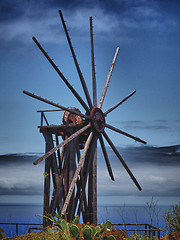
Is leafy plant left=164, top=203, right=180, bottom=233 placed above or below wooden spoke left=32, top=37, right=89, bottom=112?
below

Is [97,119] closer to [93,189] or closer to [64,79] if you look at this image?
[64,79]

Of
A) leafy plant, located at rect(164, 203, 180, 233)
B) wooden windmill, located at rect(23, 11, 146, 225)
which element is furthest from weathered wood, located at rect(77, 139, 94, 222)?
leafy plant, located at rect(164, 203, 180, 233)

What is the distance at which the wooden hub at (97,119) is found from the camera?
51.1 ft

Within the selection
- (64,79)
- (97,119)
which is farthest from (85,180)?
(64,79)


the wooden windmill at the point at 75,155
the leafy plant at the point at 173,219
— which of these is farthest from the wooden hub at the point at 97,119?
the leafy plant at the point at 173,219

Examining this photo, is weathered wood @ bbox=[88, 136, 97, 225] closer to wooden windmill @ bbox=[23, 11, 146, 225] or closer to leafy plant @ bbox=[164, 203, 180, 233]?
wooden windmill @ bbox=[23, 11, 146, 225]

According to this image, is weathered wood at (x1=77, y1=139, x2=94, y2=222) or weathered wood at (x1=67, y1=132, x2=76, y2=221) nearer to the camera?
weathered wood at (x1=67, y1=132, x2=76, y2=221)

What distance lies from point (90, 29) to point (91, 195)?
8148 mm

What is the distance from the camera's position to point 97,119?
1586cm

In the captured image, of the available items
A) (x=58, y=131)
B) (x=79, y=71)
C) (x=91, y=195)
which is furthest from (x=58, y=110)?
(x=91, y=195)

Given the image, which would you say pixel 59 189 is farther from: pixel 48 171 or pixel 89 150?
pixel 89 150

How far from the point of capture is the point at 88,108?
15.9 meters

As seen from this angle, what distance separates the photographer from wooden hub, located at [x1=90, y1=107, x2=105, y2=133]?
15570mm

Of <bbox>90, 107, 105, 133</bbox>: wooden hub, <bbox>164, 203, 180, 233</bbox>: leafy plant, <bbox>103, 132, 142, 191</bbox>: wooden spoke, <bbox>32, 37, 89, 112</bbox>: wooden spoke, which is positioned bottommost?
<bbox>164, 203, 180, 233</bbox>: leafy plant
